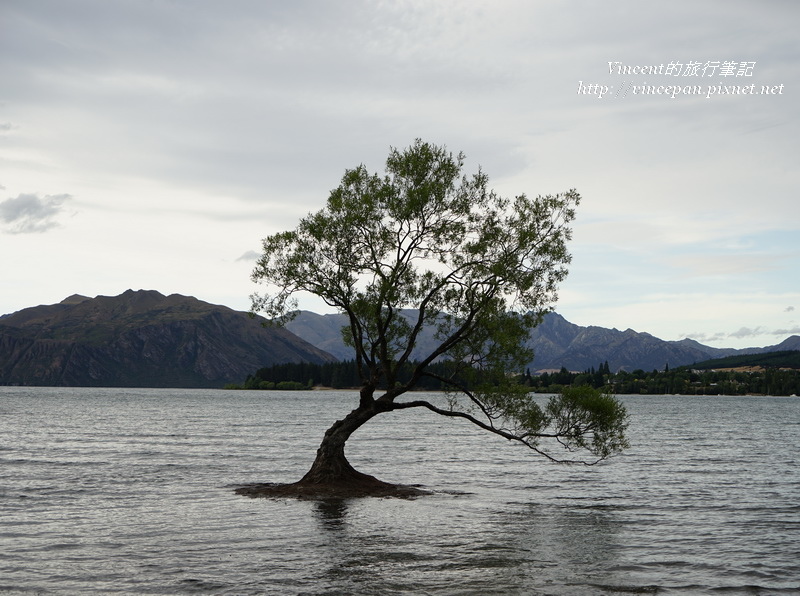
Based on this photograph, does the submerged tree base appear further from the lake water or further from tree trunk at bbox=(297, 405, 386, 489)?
the lake water

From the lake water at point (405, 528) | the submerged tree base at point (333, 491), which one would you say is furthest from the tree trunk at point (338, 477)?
the lake water at point (405, 528)

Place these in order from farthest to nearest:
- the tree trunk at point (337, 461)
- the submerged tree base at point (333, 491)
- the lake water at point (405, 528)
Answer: the tree trunk at point (337, 461) → the submerged tree base at point (333, 491) → the lake water at point (405, 528)

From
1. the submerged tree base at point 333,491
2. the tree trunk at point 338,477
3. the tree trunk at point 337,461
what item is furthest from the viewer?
the tree trunk at point 337,461

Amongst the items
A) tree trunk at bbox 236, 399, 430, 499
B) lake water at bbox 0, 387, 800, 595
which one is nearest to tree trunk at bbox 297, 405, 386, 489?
tree trunk at bbox 236, 399, 430, 499

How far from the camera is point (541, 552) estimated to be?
31891 mm

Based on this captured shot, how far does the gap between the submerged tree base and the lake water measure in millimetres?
1332

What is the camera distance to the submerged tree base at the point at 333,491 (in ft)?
148

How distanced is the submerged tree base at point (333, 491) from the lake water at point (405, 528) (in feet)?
4.37

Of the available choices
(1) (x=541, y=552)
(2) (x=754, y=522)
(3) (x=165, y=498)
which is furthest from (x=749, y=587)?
(3) (x=165, y=498)

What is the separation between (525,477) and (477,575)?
33893mm

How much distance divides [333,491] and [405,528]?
989cm

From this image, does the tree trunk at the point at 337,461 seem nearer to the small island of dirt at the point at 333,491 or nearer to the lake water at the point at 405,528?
the small island of dirt at the point at 333,491

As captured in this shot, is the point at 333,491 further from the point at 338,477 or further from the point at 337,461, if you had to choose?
the point at 337,461

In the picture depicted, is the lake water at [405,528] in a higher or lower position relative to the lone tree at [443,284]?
lower
